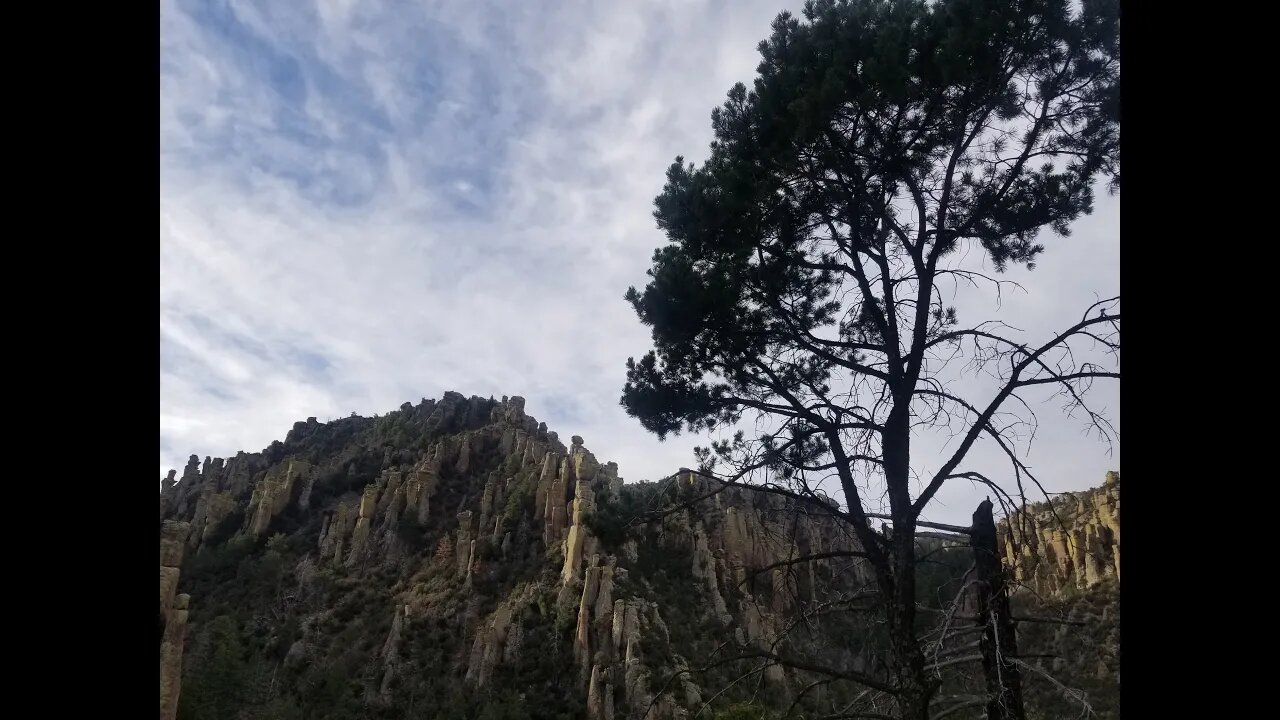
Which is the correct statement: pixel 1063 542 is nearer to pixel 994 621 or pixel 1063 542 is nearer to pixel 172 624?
pixel 994 621

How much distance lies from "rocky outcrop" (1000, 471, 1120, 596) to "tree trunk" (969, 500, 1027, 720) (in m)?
0.19

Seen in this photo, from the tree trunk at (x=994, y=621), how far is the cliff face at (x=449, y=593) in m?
10.5

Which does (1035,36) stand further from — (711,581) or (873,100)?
(711,581)

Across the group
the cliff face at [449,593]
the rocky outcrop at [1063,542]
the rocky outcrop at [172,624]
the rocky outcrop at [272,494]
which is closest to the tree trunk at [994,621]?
the rocky outcrop at [1063,542]

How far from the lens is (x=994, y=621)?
539 cm

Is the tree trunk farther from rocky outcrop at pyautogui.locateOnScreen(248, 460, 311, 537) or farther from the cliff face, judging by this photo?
rocky outcrop at pyautogui.locateOnScreen(248, 460, 311, 537)

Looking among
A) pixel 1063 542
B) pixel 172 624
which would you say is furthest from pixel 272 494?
pixel 1063 542

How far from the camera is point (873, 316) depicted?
6.50 m

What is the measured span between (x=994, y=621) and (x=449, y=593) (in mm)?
40383
